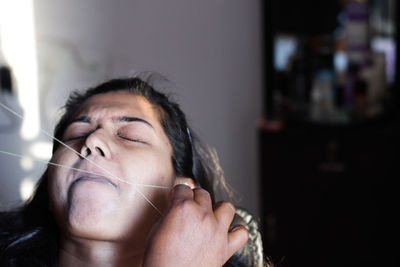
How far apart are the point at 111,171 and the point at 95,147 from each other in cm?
4

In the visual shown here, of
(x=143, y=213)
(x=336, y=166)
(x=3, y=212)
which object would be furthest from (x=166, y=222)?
(x=336, y=166)

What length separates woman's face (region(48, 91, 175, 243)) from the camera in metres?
0.70

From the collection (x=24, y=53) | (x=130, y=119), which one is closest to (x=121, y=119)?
(x=130, y=119)

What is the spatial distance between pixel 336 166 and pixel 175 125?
1.24 meters

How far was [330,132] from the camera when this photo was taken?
1.97 m

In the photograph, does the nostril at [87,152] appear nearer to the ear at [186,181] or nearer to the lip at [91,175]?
the lip at [91,175]

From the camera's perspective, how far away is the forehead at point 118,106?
2.69ft

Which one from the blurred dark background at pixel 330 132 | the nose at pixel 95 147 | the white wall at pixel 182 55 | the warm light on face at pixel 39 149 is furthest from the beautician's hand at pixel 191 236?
the blurred dark background at pixel 330 132

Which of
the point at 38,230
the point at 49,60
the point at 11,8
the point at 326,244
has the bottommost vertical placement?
the point at 326,244

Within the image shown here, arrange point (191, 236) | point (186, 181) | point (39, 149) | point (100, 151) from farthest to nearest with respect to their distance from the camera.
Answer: point (39, 149) < point (186, 181) < point (100, 151) < point (191, 236)

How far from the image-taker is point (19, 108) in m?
1.42

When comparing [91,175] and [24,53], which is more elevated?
[24,53]

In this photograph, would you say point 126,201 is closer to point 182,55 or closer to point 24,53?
point 24,53

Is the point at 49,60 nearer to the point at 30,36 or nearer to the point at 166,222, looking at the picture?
the point at 30,36
